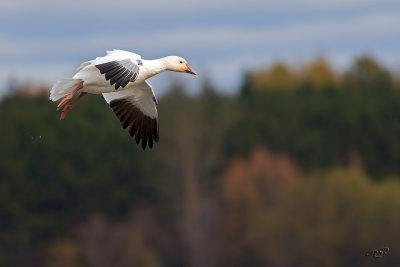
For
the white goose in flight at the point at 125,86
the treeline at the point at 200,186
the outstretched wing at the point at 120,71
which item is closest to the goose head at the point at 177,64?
the white goose in flight at the point at 125,86

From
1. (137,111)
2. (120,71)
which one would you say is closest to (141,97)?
(137,111)

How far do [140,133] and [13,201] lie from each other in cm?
2871

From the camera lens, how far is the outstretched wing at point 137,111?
1576 cm

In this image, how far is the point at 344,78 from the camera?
60.1 metres

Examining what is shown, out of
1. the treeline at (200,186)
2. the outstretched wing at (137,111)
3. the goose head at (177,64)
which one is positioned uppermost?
the goose head at (177,64)

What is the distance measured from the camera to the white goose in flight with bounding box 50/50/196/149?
44.6 feet

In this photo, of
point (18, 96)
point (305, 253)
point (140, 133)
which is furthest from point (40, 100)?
point (140, 133)

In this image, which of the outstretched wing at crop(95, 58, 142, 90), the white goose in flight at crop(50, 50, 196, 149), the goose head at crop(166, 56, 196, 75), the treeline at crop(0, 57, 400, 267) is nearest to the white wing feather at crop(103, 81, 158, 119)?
the white goose in flight at crop(50, 50, 196, 149)

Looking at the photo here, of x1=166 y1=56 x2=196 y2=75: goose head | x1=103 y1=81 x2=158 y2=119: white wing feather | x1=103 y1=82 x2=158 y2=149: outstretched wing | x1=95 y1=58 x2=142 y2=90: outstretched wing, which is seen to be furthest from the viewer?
x1=103 y1=82 x2=158 y2=149: outstretched wing

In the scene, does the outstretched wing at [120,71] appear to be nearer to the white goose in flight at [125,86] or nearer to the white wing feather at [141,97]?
the white goose in flight at [125,86]

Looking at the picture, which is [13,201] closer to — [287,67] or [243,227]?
[243,227]

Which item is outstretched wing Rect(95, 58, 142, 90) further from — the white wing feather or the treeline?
the treeline

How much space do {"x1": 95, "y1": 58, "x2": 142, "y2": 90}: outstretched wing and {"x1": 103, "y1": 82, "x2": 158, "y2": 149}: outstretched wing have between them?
1.90 metres

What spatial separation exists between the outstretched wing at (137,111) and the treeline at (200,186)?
23374mm
